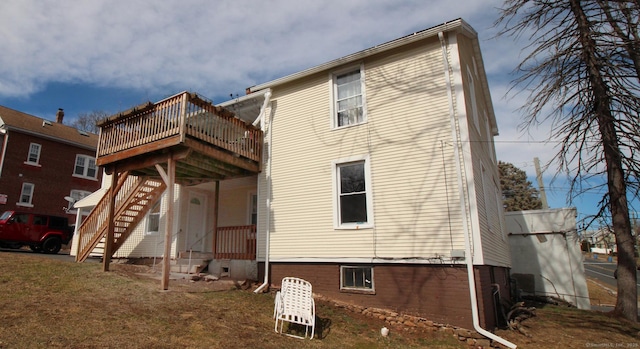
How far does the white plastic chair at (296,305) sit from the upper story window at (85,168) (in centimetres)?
2849

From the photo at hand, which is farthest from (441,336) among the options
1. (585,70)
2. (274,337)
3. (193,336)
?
(585,70)

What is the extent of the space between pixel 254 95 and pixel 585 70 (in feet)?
33.1

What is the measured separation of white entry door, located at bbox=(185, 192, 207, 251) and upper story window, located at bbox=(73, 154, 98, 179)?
800 inches

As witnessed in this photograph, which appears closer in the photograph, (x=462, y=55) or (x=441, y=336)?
(x=441, y=336)

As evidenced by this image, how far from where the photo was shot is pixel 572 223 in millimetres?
13961

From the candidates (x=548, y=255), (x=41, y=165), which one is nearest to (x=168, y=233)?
(x=548, y=255)

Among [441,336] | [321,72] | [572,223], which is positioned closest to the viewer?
[441,336]

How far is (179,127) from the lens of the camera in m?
8.81

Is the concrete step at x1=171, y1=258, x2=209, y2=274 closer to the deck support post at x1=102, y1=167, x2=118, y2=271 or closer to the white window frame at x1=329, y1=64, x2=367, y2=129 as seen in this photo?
the deck support post at x1=102, y1=167, x2=118, y2=271

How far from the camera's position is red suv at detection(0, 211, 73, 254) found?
15688 mm

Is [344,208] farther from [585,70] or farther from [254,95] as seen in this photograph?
[585,70]

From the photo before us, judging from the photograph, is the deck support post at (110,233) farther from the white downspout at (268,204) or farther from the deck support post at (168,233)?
the white downspout at (268,204)

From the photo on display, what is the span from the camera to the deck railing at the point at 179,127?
29.9 ft

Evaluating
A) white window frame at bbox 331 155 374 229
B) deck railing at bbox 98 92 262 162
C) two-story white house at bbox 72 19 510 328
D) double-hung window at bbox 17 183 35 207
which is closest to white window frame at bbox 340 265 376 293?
two-story white house at bbox 72 19 510 328
